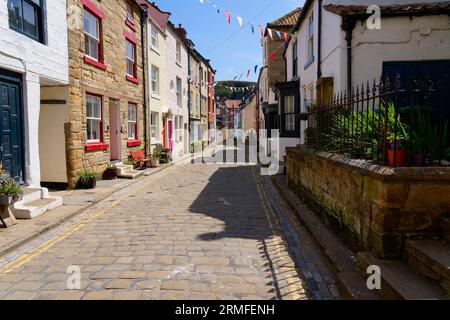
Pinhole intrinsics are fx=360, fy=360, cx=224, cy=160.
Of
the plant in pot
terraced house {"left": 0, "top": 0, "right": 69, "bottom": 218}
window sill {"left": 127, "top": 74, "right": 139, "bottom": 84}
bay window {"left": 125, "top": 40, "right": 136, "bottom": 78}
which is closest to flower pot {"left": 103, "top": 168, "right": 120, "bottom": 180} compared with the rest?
the plant in pot

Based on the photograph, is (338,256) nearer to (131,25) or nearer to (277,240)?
(277,240)

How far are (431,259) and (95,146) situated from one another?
10921mm

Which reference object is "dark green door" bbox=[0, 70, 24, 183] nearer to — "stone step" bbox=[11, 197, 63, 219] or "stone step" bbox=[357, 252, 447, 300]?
"stone step" bbox=[11, 197, 63, 219]

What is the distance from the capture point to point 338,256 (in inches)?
191

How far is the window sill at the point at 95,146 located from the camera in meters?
11.8

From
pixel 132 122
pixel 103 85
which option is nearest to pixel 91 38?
pixel 103 85

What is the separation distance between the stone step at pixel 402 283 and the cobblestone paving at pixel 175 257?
0.59 metres

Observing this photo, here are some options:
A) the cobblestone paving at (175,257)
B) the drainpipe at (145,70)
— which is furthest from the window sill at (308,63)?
the drainpipe at (145,70)

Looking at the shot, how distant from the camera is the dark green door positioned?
26.0 feet

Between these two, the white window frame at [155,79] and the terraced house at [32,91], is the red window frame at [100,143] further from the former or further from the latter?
the white window frame at [155,79]

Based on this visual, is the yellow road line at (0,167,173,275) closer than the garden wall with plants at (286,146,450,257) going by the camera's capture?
No

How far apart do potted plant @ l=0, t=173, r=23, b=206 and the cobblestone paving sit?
3.55ft

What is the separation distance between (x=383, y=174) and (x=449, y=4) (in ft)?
25.8
